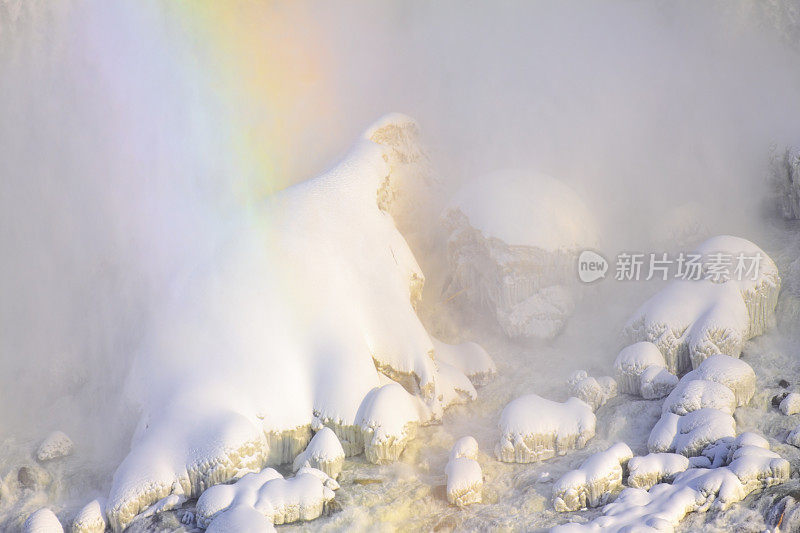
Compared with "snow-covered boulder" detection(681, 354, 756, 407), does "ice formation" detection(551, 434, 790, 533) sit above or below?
below

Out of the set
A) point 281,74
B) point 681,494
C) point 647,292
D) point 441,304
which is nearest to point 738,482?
point 681,494

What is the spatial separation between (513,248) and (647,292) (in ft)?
7.77

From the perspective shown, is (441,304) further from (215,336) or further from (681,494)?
(681,494)

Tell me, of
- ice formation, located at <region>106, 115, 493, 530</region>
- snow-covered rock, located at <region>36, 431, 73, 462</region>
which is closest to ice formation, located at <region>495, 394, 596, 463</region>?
ice formation, located at <region>106, 115, 493, 530</region>

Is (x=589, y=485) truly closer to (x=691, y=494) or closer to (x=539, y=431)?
(x=691, y=494)

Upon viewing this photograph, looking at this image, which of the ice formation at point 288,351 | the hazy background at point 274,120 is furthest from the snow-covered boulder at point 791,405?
the hazy background at point 274,120

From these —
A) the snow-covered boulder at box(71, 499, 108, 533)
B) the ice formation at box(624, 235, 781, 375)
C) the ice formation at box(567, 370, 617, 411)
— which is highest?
the ice formation at box(624, 235, 781, 375)

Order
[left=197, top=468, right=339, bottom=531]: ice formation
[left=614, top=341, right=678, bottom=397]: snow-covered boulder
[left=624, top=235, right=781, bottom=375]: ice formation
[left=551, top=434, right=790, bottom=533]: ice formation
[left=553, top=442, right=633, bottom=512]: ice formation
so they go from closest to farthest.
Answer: [left=551, top=434, right=790, bottom=533]: ice formation, [left=197, top=468, right=339, bottom=531]: ice formation, [left=553, top=442, right=633, bottom=512]: ice formation, [left=614, top=341, right=678, bottom=397]: snow-covered boulder, [left=624, top=235, right=781, bottom=375]: ice formation

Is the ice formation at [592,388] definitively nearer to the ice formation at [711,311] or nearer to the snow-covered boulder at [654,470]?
the ice formation at [711,311]

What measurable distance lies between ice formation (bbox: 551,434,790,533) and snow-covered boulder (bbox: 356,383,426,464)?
2.43 m

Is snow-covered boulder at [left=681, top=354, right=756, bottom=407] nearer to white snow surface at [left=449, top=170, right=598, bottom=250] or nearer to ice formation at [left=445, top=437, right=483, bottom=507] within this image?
ice formation at [left=445, top=437, right=483, bottom=507]

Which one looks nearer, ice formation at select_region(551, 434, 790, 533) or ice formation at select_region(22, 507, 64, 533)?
ice formation at select_region(551, 434, 790, 533)

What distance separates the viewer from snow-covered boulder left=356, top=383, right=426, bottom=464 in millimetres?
→ 9297

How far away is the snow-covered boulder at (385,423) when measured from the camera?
930cm
